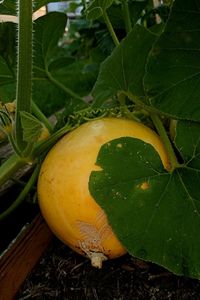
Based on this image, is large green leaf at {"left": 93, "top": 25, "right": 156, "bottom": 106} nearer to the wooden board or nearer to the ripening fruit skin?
the ripening fruit skin

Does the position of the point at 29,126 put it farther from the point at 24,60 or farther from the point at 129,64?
the point at 129,64

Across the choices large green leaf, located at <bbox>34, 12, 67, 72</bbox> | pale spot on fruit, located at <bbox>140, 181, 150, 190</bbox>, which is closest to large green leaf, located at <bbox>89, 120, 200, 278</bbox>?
pale spot on fruit, located at <bbox>140, 181, 150, 190</bbox>

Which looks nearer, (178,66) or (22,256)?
(178,66)

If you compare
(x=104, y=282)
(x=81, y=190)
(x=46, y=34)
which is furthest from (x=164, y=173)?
(x=46, y=34)

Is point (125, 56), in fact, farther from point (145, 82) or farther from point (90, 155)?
point (90, 155)

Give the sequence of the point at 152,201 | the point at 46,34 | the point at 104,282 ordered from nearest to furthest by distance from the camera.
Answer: the point at 152,201 < the point at 104,282 < the point at 46,34

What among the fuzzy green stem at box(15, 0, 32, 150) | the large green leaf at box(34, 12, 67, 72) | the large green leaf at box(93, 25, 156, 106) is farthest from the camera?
the large green leaf at box(34, 12, 67, 72)

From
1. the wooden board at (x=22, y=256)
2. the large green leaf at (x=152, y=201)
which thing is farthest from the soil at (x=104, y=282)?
the large green leaf at (x=152, y=201)
